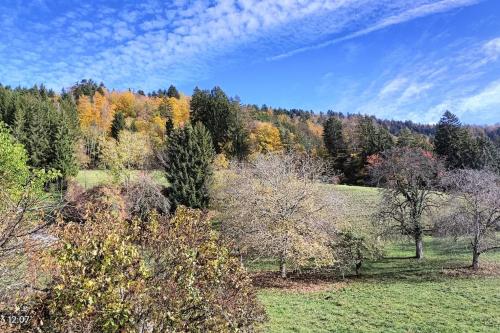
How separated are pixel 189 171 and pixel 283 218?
20.5 metres

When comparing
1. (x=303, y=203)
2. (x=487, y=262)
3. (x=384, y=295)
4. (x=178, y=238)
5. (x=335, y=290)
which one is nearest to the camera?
Answer: (x=178, y=238)

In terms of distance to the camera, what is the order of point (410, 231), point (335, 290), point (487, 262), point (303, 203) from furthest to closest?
point (410, 231) < point (487, 262) < point (303, 203) < point (335, 290)

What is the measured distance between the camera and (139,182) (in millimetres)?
41719

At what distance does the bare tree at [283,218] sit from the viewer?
26.7 meters

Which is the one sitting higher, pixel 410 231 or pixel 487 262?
pixel 410 231

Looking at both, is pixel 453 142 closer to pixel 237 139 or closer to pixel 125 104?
pixel 237 139

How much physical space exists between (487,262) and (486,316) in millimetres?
14253

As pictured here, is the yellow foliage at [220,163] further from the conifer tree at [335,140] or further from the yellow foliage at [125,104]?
the yellow foliage at [125,104]

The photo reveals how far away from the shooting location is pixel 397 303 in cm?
2139

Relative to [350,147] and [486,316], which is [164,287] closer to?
[486,316]

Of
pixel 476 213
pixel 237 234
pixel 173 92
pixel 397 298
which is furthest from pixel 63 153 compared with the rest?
pixel 173 92

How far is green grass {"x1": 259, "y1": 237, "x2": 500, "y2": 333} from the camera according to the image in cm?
1758

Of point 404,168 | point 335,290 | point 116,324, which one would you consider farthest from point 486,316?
point 116,324

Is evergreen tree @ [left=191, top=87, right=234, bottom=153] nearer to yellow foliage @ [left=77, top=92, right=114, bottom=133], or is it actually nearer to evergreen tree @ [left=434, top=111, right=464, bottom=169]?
yellow foliage @ [left=77, top=92, right=114, bottom=133]
